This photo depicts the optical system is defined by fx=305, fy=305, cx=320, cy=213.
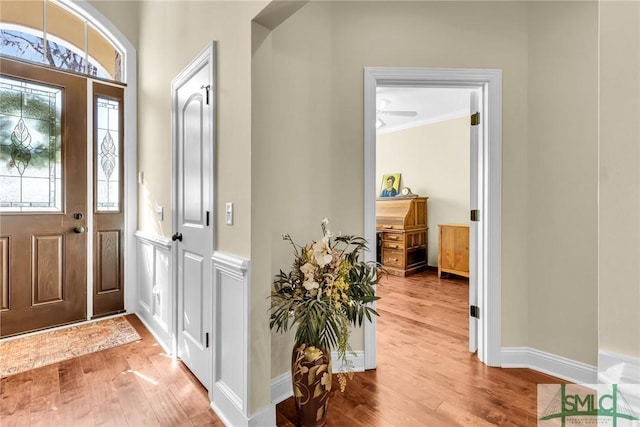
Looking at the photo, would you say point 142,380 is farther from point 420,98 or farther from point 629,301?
point 420,98

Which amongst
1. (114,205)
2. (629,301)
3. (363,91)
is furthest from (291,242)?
(114,205)

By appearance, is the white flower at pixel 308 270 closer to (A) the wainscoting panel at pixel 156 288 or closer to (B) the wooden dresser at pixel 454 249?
(A) the wainscoting panel at pixel 156 288

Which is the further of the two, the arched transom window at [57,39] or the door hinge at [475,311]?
the arched transom window at [57,39]

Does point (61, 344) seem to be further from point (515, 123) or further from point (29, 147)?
point (515, 123)

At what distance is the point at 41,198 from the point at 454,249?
5.05 metres

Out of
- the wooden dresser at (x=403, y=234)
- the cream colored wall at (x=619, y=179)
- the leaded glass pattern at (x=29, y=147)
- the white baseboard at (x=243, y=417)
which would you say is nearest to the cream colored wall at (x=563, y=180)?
the cream colored wall at (x=619, y=179)

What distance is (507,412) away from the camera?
67.0 inches

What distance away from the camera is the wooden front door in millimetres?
2619

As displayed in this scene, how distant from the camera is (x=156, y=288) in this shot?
2689 mm

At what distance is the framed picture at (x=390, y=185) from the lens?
19.6 ft

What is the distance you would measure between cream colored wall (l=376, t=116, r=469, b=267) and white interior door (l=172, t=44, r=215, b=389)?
4407 millimetres

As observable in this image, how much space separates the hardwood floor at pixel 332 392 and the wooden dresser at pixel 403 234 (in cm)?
252

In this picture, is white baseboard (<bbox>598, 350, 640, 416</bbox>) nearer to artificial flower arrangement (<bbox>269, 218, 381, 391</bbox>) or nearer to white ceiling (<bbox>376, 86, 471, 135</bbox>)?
artificial flower arrangement (<bbox>269, 218, 381, 391</bbox>)

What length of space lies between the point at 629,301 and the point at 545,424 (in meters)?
1.51
